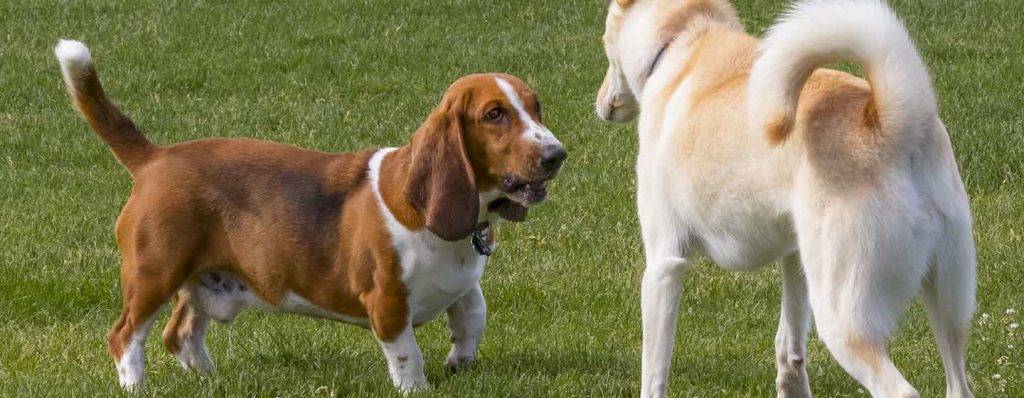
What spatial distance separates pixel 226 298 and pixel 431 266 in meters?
0.88

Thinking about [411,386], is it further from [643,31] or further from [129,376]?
[643,31]

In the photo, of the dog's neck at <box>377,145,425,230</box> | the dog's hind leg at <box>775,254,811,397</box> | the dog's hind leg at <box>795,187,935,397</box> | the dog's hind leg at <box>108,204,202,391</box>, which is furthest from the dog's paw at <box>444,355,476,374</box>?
the dog's hind leg at <box>795,187,935,397</box>

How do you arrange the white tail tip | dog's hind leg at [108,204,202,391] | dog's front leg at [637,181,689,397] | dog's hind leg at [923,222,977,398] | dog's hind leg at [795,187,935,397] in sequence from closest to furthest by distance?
dog's hind leg at [795,187,935,397], dog's hind leg at [923,222,977,398], dog's front leg at [637,181,689,397], dog's hind leg at [108,204,202,391], the white tail tip

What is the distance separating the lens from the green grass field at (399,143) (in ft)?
19.1

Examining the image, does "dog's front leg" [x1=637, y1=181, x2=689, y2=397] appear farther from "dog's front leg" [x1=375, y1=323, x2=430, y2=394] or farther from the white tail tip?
the white tail tip

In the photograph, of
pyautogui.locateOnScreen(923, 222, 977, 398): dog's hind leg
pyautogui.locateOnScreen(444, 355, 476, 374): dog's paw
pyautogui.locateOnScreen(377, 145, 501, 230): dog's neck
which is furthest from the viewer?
pyautogui.locateOnScreen(444, 355, 476, 374): dog's paw

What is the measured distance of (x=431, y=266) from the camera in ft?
17.5

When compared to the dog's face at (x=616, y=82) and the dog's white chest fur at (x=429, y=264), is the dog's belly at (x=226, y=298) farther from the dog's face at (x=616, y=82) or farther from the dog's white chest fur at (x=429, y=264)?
the dog's face at (x=616, y=82)

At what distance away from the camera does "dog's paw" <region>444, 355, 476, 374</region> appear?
228 inches

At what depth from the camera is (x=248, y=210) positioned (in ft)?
18.2

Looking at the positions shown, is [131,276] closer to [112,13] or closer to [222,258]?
[222,258]

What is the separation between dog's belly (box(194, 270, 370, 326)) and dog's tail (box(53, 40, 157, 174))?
501 millimetres

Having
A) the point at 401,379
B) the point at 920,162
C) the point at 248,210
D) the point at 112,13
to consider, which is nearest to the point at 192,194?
the point at 248,210

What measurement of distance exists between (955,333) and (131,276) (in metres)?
2.89
